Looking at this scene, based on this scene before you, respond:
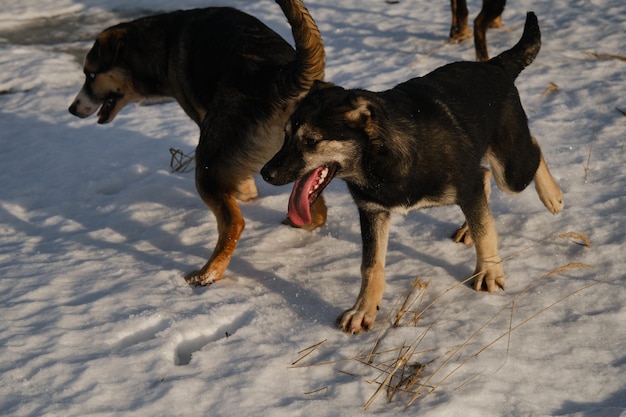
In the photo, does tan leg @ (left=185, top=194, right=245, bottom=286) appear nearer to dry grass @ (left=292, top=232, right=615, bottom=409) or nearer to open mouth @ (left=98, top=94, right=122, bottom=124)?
dry grass @ (left=292, top=232, right=615, bottom=409)

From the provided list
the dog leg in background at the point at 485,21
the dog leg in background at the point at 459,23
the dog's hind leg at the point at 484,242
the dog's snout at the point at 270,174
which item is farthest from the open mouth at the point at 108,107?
the dog leg in background at the point at 459,23

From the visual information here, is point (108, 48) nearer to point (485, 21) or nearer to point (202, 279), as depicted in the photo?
point (202, 279)

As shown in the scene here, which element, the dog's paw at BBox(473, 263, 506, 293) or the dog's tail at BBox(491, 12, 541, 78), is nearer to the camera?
the dog's paw at BBox(473, 263, 506, 293)

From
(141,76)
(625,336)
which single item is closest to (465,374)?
(625,336)

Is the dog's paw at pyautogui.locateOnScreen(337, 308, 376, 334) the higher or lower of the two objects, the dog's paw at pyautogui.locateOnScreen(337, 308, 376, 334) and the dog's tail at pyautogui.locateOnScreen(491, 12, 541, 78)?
the lower

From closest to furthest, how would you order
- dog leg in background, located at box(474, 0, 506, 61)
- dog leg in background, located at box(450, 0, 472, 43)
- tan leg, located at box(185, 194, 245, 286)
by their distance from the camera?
tan leg, located at box(185, 194, 245, 286)
dog leg in background, located at box(474, 0, 506, 61)
dog leg in background, located at box(450, 0, 472, 43)

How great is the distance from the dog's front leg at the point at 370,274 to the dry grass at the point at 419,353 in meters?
0.12

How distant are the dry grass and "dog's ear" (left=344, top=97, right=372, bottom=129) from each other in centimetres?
101

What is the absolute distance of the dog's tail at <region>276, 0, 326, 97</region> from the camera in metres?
3.94

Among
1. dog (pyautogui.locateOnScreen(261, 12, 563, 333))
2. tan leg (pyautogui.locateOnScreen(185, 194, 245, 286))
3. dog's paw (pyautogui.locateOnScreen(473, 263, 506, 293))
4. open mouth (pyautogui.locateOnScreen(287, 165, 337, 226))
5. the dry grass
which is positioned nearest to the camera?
the dry grass

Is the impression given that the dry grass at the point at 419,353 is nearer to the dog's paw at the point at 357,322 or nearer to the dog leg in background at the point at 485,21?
the dog's paw at the point at 357,322

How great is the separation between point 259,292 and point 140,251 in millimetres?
1113

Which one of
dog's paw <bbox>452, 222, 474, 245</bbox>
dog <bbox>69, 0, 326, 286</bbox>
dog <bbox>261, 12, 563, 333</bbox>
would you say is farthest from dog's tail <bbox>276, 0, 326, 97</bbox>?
dog's paw <bbox>452, 222, 474, 245</bbox>

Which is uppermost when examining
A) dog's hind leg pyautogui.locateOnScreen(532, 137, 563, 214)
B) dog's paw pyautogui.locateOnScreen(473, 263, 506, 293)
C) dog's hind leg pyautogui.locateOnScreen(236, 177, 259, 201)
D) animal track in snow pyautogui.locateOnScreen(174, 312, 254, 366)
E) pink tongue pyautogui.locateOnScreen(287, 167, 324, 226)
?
pink tongue pyautogui.locateOnScreen(287, 167, 324, 226)
